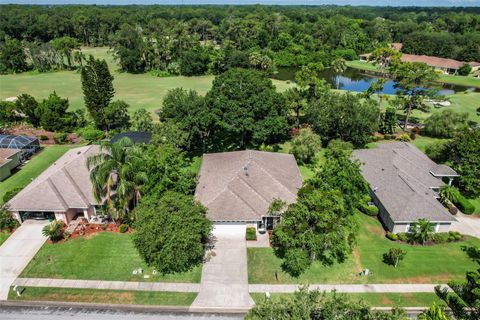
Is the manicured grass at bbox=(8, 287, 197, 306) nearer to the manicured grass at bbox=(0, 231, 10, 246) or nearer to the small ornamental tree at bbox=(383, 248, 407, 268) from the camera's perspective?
the manicured grass at bbox=(0, 231, 10, 246)

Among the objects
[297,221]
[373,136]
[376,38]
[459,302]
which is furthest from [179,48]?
[459,302]

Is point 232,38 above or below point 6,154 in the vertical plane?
above

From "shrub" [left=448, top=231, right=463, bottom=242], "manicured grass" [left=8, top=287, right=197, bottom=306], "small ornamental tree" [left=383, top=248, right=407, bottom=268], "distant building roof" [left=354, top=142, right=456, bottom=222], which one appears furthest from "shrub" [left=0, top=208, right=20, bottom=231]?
"shrub" [left=448, top=231, right=463, bottom=242]

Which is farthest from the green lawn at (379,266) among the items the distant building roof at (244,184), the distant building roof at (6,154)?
the distant building roof at (6,154)

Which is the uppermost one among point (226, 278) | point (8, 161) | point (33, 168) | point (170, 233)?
point (170, 233)

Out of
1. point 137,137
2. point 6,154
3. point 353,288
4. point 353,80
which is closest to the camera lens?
point 353,288

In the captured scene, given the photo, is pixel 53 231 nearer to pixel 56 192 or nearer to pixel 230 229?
pixel 56 192

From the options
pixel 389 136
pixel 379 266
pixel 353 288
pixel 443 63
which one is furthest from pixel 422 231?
pixel 443 63

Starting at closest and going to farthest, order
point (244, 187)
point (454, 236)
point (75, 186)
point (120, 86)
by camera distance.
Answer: point (454, 236) → point (244, 187) → point (75, 186) → point (120, 86)
